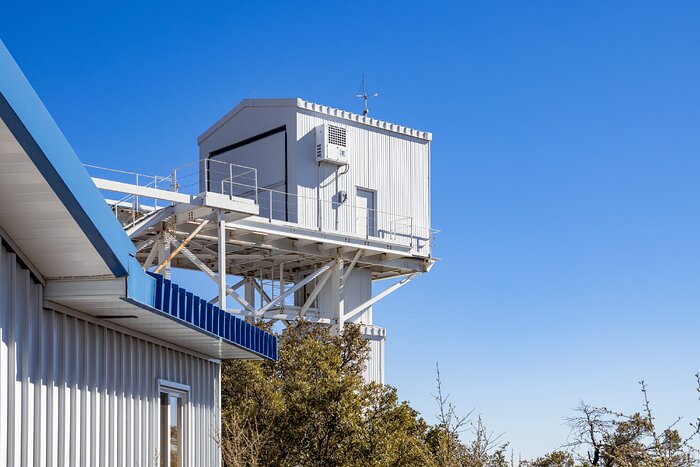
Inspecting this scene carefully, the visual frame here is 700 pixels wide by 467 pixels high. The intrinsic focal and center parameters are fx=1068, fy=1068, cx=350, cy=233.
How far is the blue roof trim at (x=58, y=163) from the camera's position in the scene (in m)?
7.25

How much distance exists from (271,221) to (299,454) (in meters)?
13.3

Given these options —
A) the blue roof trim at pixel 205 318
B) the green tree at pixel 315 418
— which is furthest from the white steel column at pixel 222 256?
the blue roof trim at pixel 205 318

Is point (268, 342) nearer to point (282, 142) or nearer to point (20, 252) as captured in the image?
point (20, 252)

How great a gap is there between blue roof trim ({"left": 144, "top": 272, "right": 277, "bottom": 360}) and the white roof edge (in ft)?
65.0

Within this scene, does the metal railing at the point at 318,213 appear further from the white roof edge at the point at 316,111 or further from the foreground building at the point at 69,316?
the foreground building at the point at 69,316

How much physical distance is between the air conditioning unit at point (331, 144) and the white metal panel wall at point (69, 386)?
22.4m

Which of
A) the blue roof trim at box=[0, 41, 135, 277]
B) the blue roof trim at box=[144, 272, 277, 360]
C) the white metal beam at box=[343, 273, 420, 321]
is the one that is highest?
the white metal beam at box=[343, 273, 420, 321]

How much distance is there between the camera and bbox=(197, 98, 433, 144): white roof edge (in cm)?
3612

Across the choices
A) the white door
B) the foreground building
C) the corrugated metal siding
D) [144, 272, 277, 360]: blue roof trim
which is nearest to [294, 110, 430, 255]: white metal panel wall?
the white door

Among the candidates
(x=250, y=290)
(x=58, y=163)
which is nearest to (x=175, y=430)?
(x=58, y=163)

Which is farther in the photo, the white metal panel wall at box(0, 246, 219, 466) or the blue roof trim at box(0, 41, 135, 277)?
the white metal panel wall at box(0, 246, 219, 466)

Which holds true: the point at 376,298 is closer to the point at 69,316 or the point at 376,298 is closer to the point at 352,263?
the point at 352,263

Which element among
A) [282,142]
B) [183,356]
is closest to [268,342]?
[183,356]

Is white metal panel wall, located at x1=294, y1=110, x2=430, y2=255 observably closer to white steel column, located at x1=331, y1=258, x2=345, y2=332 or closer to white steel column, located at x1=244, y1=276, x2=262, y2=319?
white steel column, located at x1=331, y1=258, x2=345, y2=332
